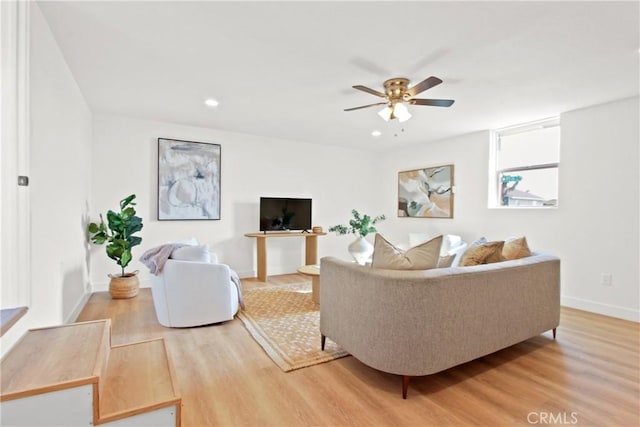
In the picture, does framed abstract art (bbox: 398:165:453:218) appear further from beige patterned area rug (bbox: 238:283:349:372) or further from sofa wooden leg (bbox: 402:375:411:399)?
sofa wooden leg (bbox: 402:375:411:399)

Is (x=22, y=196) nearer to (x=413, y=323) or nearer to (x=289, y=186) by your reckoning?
(x=413, y=323)

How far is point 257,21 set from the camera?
207 cm

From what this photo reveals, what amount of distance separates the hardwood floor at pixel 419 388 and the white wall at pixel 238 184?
216cm

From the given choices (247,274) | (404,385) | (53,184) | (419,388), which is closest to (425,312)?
(404,385)

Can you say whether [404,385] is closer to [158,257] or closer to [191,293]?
[191,293]

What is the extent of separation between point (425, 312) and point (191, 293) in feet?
7.17

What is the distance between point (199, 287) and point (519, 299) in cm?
275

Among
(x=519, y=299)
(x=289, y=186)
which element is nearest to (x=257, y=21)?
(x=519, y=299)

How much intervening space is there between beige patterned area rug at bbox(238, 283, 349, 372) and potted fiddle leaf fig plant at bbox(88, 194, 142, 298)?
1.48 metres

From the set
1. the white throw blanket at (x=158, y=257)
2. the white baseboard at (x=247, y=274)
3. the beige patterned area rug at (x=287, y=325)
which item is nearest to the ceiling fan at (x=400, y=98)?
the beige patterned area rug at (x=287, y=325)

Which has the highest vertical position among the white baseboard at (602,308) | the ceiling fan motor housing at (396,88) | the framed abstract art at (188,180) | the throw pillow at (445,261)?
the ceiling fan motor housing at (396,88)

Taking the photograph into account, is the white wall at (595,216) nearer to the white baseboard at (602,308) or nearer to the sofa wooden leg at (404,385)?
the white baseboard at (602,308)

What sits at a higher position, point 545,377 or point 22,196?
point 22,196

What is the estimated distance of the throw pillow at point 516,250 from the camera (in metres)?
2.73
